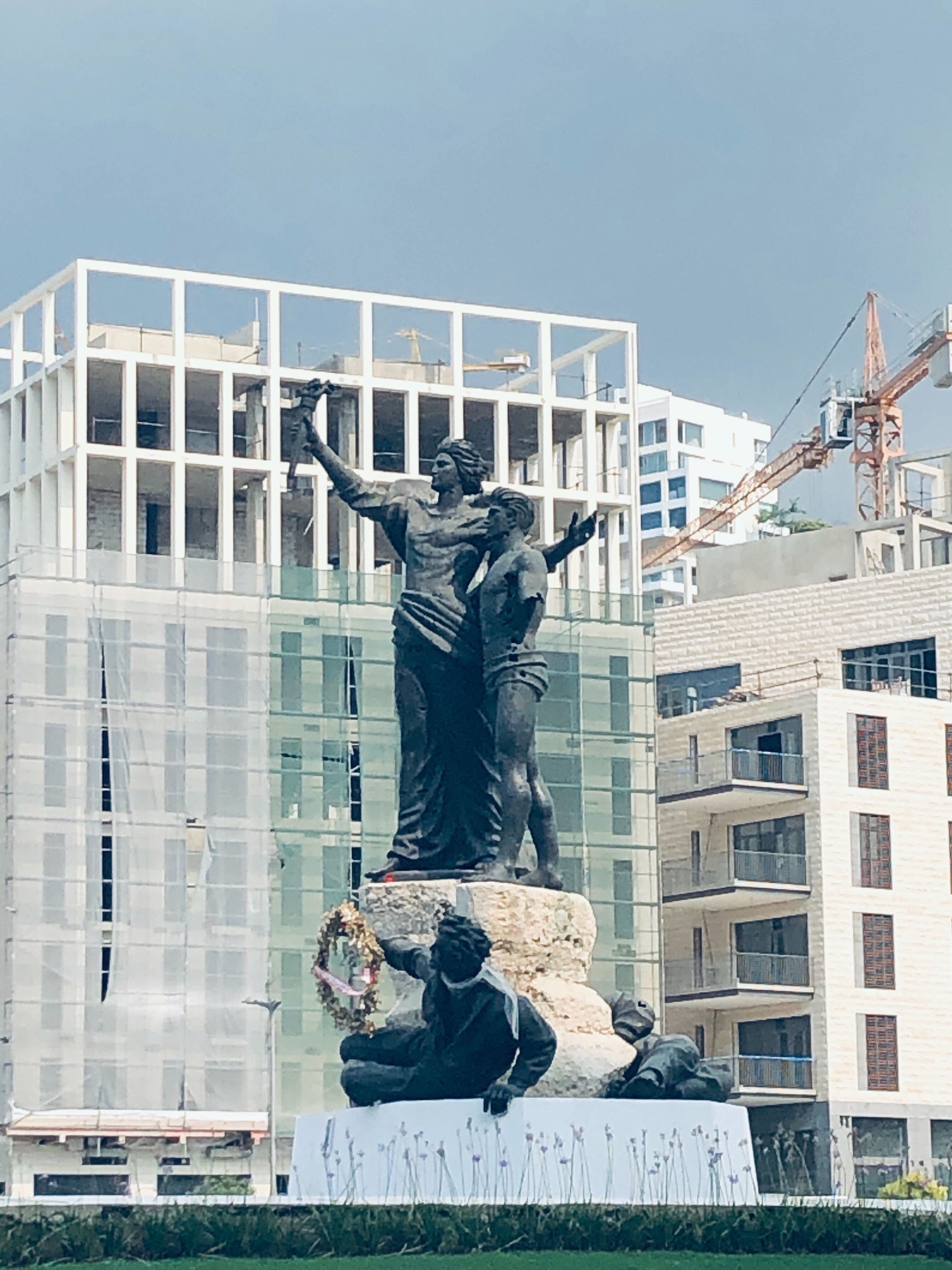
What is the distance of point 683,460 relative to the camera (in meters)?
158

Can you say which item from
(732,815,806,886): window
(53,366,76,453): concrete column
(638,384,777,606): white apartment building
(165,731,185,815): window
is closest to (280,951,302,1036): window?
(165,731,185,815): window

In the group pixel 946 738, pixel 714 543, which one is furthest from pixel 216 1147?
pixel 714 543

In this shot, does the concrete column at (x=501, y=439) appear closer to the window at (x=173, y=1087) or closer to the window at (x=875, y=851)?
the window at (x=875, y=851)

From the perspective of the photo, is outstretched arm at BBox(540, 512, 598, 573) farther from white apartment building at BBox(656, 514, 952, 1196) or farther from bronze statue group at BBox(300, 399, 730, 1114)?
white apartment building at BBox(656, 514, 952, 1196)

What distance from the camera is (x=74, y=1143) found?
6900 cm

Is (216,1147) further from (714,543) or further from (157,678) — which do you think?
(714,543)

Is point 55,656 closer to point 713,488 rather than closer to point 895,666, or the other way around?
point 895,666

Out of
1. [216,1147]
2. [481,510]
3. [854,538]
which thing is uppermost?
[854,538]

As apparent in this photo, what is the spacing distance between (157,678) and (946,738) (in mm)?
18269

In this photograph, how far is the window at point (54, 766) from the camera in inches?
2746

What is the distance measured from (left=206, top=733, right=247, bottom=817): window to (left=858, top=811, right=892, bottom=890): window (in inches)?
566

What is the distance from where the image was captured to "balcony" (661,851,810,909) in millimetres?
74812

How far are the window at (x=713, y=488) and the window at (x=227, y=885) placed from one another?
87738 millimetres

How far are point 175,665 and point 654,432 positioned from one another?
296 feet
